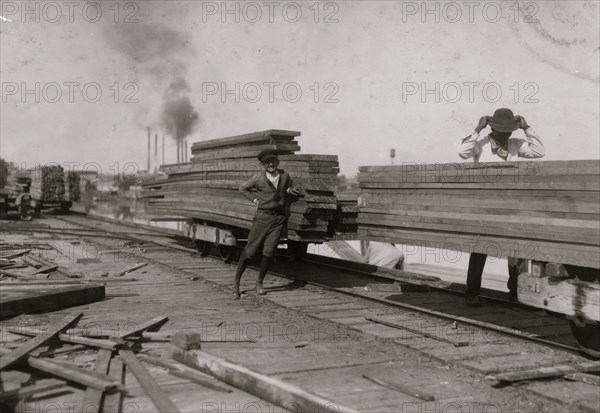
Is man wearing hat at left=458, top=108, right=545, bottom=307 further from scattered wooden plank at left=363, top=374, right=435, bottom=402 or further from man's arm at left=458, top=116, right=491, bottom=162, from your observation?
scattered wooden plank at left=363, top=374, right=435, bottom=402

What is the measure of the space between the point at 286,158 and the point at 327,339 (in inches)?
166

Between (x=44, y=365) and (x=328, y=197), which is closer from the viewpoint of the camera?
(x=44, y=365)

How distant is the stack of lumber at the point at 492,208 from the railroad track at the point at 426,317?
922mm

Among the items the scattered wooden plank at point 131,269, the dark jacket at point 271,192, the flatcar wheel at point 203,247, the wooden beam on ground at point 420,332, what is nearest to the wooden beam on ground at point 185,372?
the wooden beam on ground at point 420,332

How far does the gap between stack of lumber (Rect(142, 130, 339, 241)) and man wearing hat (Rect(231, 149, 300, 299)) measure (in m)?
0.73

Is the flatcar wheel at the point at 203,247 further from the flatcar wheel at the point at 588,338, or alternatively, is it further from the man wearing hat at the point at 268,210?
the flatcar wheel at the point at 588,338

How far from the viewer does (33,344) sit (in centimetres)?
523

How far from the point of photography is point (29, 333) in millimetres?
5895

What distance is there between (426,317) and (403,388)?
2911mm

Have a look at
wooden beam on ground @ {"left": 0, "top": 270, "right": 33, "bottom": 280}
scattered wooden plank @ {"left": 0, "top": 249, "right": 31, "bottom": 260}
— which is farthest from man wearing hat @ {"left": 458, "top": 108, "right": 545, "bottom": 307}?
scattered wooden plank @ {"left": 0, "top": 249, "right": 31, "bottom": 260}

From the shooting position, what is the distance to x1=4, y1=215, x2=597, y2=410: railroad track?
576cm

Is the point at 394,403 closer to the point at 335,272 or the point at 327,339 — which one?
the point at 327,339

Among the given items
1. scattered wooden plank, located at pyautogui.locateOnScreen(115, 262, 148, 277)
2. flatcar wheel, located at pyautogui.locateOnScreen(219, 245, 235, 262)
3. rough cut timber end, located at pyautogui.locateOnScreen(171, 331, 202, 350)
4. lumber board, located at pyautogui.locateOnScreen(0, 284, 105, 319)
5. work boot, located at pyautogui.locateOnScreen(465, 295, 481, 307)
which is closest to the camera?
rough cut timber end, located at pyautogui.locateOnScreen(171, 331, 202, 350)

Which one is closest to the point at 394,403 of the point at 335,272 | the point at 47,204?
the point at 335,272
